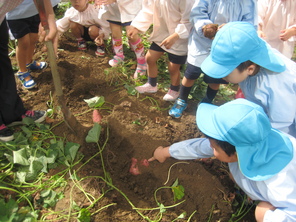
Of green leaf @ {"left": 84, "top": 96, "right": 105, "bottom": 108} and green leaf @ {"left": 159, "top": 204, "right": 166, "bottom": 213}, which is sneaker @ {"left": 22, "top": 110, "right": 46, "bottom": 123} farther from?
green leaf @ {"left": 159, "top": 204, "right": 166, "bottom": 213}

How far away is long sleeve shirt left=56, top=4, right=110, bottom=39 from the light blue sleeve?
2.18 meters

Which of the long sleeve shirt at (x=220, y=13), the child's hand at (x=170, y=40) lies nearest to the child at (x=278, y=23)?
the long sleeve shirt at (x=220, y=13)

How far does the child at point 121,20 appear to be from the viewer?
270cm

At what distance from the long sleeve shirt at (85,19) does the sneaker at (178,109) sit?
61.6 inches

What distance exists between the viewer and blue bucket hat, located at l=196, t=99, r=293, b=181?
1.33 metres

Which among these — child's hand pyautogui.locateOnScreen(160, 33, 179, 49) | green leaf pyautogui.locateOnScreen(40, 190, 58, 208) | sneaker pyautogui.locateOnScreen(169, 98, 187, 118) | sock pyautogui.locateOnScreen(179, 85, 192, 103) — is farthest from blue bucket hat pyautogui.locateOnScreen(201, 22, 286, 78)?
green leaf pyautogui.locateOnScreen(40, 190, 58, 208)

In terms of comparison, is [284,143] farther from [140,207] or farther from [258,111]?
[140,207]

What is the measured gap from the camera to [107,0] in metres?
2.70

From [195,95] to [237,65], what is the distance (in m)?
1.36

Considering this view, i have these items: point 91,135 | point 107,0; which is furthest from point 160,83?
point 91,135

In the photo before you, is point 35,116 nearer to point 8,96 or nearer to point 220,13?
→ point 8,96

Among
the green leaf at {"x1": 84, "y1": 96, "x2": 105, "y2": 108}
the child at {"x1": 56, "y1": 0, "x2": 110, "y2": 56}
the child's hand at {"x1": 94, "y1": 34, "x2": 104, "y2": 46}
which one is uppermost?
the child at {"x1": 56, "y1": 0, "x2": 110, "y2": 56}

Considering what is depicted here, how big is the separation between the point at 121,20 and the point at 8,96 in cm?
141

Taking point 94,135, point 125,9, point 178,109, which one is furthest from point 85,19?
point 94,135
